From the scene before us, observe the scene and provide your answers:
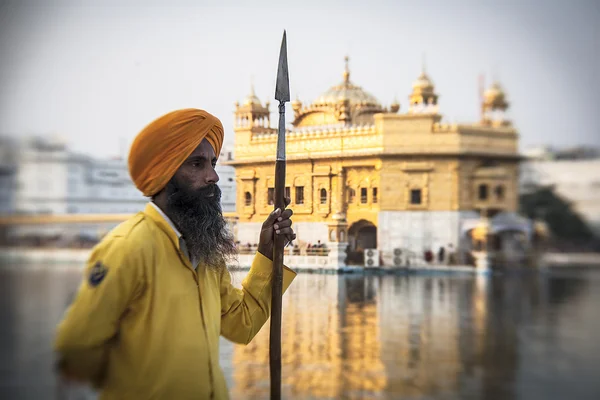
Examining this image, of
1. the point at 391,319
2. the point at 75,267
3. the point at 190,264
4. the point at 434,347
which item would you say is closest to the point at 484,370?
the point at 434,347

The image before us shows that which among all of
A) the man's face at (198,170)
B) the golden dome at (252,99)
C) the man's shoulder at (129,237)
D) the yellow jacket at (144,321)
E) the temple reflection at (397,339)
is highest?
the golden dome at (252,99)

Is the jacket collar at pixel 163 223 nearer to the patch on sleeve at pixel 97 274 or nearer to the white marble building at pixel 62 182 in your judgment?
the patch on sleeve at pixel 97 274

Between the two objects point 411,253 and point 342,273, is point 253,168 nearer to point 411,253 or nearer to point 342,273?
point 342,273

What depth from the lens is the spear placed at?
1.44 m

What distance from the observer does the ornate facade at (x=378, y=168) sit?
14.3 ft

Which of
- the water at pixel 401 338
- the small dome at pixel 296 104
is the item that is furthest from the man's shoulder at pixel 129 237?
the small dome at pixel 296 104

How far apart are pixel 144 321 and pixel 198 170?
0.87 ft

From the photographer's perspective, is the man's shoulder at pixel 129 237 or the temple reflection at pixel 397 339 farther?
the temple reflection at pixel 397 339

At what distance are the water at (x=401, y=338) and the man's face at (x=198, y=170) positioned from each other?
2.00 m

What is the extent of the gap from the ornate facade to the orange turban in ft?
9.69

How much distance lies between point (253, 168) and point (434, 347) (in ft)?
4.45

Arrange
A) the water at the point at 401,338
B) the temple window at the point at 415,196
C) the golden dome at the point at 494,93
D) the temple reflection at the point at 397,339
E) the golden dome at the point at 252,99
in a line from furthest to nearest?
the temple window at the point at 415,196 → the golden dome at the point at 494,93 → the golden dome at the point at 252,99 → the temple reflection at the point at 397,339 → the water at the point at 401,338

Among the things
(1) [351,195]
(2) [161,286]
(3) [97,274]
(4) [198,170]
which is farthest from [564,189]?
(3) [97,274]

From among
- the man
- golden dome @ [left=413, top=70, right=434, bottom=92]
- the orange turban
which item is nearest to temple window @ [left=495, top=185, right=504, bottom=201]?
golden dome @ [left=413, top=70, right=434, bottom=92]
